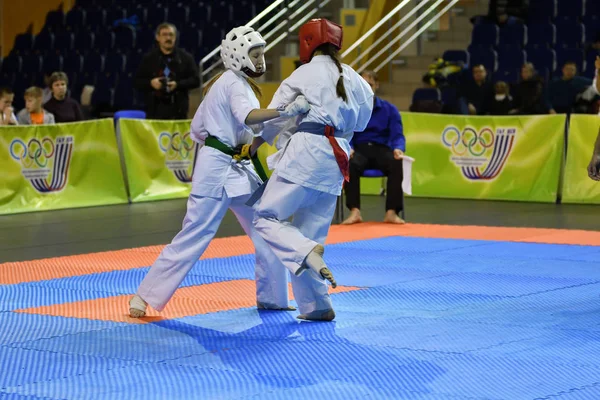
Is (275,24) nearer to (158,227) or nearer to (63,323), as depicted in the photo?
(158,227)

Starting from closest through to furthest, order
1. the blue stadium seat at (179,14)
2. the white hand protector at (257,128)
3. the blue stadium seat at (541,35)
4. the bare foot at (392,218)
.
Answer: the white hand protector at (257,128)
the bare foot at (392,218)
the blue stadium seat at (541,35)
the blue stadium seat at (179,14)

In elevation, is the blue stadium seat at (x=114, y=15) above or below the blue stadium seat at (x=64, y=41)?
above

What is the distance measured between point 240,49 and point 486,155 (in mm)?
7449

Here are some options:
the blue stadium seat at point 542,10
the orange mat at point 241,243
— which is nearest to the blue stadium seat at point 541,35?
the blue stadium seat at point 542,10

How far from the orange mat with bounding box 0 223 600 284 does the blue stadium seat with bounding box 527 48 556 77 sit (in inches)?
230

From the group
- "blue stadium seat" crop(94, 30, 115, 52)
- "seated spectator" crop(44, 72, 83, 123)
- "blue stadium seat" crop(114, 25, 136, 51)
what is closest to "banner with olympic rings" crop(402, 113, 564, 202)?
"seated spectator" crop(44, 72, 83, 123)

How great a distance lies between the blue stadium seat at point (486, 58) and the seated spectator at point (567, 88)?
1.67 m

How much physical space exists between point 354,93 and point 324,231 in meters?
0.77

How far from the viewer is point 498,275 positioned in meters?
7.12

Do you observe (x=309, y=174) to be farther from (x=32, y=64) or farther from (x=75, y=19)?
(x=75, y=19)

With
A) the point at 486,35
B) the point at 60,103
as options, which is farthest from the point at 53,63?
the point at 486,35

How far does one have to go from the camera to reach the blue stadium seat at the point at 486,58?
1558cm

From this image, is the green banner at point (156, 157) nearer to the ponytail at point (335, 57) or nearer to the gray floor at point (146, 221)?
the gray floor at point (146, 221)

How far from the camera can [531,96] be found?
543 inches
